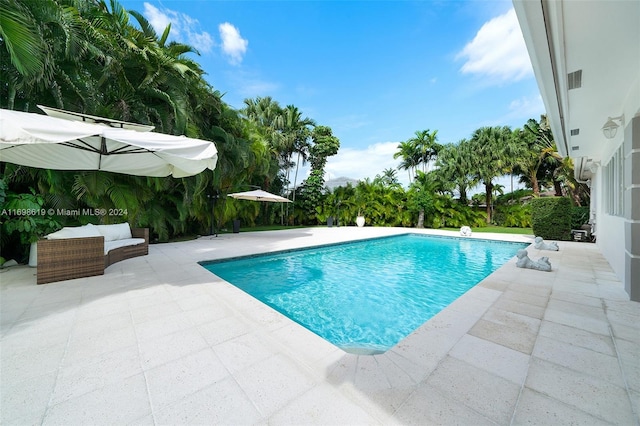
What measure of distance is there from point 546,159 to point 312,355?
25.9 metres

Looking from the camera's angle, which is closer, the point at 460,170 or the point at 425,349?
the point at 425,349

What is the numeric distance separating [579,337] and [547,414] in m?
1.60

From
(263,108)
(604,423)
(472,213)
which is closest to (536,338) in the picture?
(604,423)

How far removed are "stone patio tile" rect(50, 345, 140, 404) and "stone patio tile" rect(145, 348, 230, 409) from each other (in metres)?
0.23

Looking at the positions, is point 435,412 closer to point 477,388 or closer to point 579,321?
point 477,388

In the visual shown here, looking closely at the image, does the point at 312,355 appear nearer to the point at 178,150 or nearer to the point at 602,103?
the point at 178,150

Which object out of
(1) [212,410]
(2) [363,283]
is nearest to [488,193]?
(2) [363,283]

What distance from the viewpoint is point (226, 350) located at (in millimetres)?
2344

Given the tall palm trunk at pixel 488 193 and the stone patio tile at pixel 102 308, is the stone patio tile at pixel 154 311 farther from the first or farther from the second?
the tall palm trunk at pixel 488 193

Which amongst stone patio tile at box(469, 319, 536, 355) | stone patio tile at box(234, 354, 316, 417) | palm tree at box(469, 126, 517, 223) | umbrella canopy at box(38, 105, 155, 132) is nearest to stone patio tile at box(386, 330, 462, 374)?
stone patio tile at box(469, 319, 536, 355)

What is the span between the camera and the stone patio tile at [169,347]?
7.20 feet

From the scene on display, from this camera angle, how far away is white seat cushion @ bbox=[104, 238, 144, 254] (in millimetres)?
5543

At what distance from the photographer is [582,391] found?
1821 millimetres

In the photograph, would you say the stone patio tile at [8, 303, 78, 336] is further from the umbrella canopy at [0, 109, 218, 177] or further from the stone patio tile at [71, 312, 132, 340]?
the umbrella canopy at [0, 109, 218, 177]
